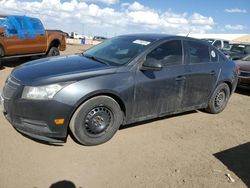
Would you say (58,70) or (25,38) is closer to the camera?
(58,70)

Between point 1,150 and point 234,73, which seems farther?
point 234,73

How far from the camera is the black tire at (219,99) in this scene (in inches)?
242

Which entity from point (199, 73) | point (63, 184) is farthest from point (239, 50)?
point (63, 184)

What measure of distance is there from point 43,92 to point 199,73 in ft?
9.99

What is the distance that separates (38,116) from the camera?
389cm

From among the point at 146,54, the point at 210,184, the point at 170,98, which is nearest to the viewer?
the point at 210,184

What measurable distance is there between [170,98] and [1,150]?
2849mm

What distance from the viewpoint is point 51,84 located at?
3.87m

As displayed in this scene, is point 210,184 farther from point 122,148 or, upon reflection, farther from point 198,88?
point 198,88

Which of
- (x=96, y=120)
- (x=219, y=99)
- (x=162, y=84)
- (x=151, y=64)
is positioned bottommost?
(x=219, y=99)

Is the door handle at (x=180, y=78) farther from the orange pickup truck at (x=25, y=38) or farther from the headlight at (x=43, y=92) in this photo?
the orange pickup truck at (x=25, y=38)

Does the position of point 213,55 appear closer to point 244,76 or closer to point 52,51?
point 244,76

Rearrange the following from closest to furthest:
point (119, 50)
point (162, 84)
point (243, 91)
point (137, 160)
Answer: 1. point (137, 160)
2. point (162, 84)
3. point (119, 50)
4. point (243, 91)

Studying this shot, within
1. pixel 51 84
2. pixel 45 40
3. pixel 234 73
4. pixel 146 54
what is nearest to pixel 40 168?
pixel 51 84
